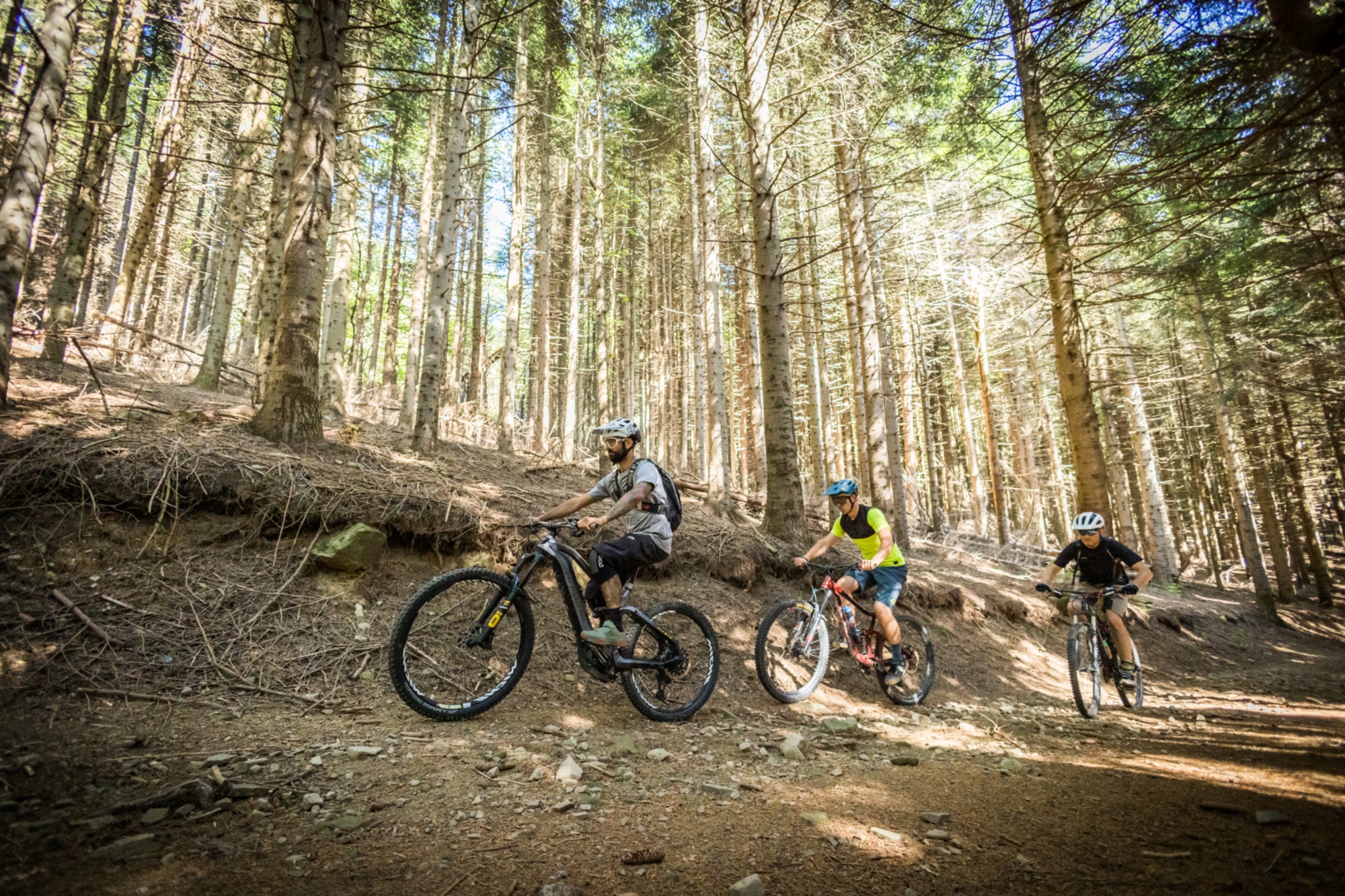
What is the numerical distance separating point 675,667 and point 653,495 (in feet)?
5.53

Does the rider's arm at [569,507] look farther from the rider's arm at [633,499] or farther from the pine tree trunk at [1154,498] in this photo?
the pine tree trunk at [1154,498]

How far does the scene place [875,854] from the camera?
2469 millimetres

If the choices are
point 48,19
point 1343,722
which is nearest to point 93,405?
point 48,19

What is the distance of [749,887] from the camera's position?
2.12m

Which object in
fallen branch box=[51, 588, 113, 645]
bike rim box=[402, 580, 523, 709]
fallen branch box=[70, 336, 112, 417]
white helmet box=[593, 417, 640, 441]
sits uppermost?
fallen branch box=[70, 336, 112, 417]

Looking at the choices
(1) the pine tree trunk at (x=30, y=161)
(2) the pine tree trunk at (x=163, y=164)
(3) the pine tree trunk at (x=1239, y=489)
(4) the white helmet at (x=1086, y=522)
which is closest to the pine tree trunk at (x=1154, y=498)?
(3) the pine tree trunk at (x=1239, y=489)

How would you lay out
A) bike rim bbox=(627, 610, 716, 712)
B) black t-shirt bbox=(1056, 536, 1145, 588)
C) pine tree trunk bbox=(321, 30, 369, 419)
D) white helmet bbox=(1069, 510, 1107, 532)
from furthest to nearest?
pine tree trunk bbox=(321, 30, 369, 419) → white helmet bbox=(1069, 510, 1107, 532) → black t-shirt bbox=(1056, 536, 1145, 588) → bike rim bbox=(627, 610, 716, 712)

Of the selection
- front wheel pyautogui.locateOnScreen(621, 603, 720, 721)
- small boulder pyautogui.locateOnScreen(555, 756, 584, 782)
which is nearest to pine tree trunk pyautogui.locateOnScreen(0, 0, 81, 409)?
small boulder pyautogui.locateOnScreen(555, 756, 584, 782)

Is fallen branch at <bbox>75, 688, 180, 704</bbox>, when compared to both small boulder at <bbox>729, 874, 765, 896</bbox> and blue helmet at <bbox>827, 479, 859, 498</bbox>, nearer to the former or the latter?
small boulder at <bbox>729, 874, 765, 896</bbox>

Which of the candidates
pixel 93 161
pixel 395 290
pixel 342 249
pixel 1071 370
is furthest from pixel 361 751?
pixel 395 290

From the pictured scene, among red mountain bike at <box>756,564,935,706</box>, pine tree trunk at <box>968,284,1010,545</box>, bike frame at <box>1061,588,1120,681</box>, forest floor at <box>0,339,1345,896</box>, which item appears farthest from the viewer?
pine tree trunk at <box>968,284,1010,545</box>

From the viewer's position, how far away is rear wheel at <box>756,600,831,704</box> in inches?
224

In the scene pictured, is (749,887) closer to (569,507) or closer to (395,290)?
(569,507)

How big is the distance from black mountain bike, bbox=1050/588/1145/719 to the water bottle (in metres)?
2.33
